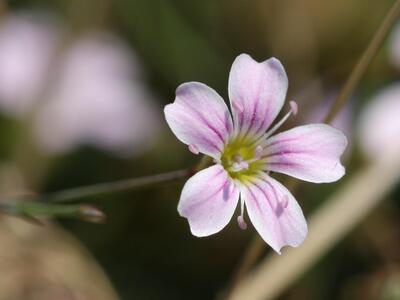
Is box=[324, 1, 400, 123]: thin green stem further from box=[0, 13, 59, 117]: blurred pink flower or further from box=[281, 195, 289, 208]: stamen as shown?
box=[0, 13, 59, 117]: blurred pink flower

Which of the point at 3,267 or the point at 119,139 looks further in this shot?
the point at 119,139

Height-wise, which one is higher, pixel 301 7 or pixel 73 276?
pixel 301 7

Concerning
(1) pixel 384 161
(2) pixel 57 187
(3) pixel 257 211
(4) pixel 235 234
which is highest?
(3) pixel 257 211

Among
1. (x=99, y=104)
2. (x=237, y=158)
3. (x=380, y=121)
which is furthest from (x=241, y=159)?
(x=99, y=104)

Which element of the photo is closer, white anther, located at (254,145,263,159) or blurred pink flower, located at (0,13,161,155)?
white anther, located at (254,145,263,159)

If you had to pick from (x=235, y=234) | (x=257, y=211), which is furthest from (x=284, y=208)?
(x=235, y=234)

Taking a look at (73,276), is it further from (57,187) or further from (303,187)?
(303,187)

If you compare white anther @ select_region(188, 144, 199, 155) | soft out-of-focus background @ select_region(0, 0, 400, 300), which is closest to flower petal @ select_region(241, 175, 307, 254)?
white anther @ select_region(188, 144, 199, 155)
